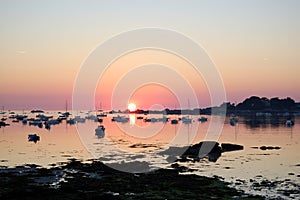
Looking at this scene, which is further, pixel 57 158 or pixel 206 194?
pixel 57 158

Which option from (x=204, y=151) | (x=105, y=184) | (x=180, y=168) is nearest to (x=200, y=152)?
(x=204, y=151)

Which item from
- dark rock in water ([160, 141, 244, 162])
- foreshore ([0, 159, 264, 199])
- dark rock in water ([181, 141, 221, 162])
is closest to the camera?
foreshore ([0, 159, 264, 199])

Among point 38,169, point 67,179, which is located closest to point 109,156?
point 38,169

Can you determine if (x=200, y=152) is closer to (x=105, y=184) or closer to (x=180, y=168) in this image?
(x=180, y=168)

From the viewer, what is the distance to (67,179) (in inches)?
1173

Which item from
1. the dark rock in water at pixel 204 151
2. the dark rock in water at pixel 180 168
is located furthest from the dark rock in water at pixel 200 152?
the dark rock in water at pixel 180 168

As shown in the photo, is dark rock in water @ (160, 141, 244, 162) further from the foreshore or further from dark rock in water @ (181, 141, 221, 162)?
the foreshore

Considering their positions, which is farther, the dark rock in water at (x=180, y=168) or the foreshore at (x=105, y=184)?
the dark rock in water at (x=180, y=168)

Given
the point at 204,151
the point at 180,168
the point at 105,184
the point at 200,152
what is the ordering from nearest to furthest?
the point at 105,184 < the point at 180,168 < the point at 200,152 < the point at 204,151

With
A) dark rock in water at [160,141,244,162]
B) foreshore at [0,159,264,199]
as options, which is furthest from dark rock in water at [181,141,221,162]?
foreshore at [0,159,264,199]

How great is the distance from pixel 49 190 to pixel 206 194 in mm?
10314

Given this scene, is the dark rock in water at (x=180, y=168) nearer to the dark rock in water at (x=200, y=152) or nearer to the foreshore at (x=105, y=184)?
the foreshore at (x=105, y=184)

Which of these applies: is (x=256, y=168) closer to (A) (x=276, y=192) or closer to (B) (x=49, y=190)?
(A) (x=276, y=192)

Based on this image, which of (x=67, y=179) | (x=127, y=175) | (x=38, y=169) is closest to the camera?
(x=67, y=179)
